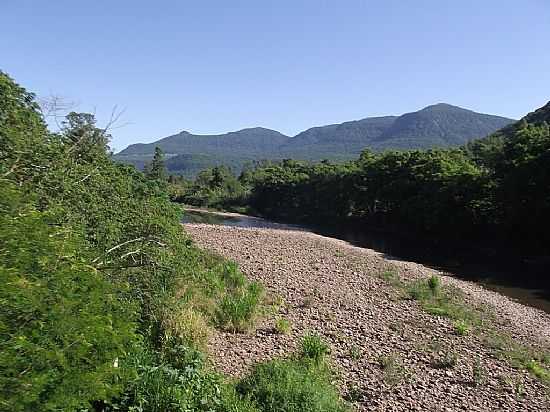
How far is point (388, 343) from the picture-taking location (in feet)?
40.3

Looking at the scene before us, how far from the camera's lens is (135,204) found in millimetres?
9977

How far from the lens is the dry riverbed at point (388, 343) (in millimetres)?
9641

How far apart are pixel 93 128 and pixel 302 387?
6.75 m

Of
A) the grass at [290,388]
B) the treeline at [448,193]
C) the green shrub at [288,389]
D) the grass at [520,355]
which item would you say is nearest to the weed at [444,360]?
the grass at [520,355]

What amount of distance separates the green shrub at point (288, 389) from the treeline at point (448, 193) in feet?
95.8

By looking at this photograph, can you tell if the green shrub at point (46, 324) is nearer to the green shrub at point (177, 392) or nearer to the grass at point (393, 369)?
the green shrub at point (177, 392)

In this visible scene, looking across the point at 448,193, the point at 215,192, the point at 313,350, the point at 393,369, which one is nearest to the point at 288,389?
the point at 313,350

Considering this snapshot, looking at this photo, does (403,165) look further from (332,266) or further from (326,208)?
(332,266)

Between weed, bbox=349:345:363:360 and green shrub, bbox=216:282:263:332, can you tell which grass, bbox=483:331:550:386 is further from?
green shrub, bbox=216:282:263:332

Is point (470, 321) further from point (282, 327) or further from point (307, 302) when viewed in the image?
point (282, 327)

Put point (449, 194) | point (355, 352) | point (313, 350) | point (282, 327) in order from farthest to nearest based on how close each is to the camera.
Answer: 1. point (449, 194)
2. point (282, 327)
3. point (355, 352)
4. point (313, 350)

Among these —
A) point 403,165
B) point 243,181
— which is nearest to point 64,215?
point 403,165

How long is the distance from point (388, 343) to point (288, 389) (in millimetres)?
4884

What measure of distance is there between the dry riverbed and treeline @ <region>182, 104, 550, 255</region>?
650 inches
